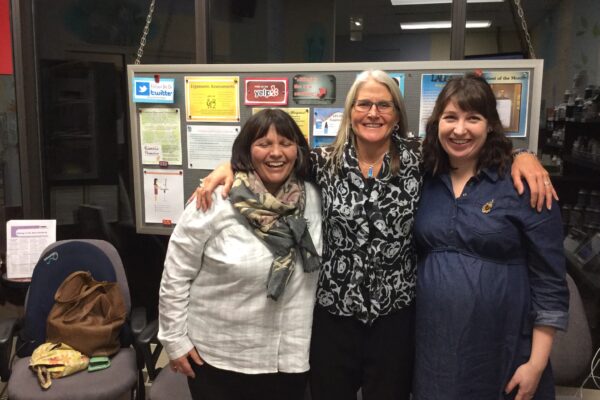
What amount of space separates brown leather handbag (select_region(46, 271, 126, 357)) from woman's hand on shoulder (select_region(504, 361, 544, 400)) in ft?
5.00

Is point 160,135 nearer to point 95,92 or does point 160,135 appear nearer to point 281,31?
point 95,92

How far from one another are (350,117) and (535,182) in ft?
1.75

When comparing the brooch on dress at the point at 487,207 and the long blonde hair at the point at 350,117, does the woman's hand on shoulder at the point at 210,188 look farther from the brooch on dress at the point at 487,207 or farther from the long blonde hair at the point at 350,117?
the brooch on dress at the point at 487,207

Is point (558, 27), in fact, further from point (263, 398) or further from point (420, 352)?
point (263, 398)

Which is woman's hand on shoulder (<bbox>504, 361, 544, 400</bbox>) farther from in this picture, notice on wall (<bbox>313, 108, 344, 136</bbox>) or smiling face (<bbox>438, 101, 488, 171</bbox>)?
notice on wall (<bbox>313, 108, 344, 136</bbox>)

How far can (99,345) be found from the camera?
1938mm

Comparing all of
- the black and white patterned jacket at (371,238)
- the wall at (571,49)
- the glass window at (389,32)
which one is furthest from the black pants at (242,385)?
the glass window at (389,32)

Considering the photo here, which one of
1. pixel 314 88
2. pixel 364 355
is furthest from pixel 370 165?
pixel 314 88

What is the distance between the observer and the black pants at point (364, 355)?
1.38 m

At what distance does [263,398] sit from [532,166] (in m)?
1.04

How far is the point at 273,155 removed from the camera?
4.50ft

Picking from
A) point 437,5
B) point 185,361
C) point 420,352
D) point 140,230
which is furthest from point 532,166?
point 437,5

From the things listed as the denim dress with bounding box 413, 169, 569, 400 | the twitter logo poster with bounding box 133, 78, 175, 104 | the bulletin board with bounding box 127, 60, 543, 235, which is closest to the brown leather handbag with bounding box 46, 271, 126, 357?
the bulletin board with bounding box 127, 60, 543, 235

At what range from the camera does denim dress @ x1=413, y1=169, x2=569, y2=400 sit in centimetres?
122
